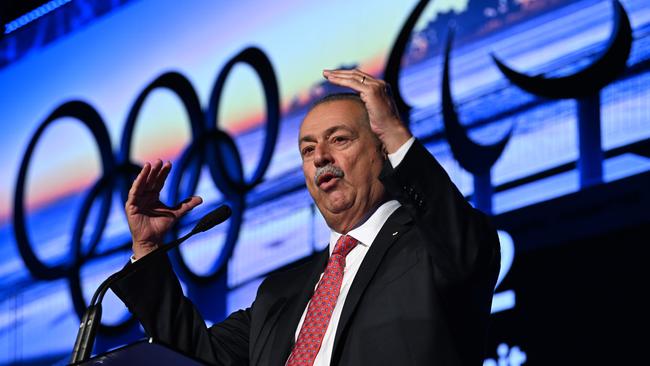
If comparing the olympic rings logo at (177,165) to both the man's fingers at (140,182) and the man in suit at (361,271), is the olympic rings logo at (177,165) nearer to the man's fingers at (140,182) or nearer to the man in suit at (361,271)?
the man in suit at (361,271)

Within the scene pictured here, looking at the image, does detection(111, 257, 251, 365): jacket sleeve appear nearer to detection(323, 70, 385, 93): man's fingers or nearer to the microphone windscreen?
the microphone windscreen

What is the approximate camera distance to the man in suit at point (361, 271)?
193 cm

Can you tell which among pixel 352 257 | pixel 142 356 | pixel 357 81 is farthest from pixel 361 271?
pixel 142 356

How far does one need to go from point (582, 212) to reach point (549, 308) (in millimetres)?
293

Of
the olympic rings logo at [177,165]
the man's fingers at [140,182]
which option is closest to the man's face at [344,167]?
the man's fingers at [140,182]

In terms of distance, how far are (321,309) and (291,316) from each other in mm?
136

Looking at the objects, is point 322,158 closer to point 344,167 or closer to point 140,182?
point 344,167

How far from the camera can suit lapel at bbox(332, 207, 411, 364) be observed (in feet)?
6.68

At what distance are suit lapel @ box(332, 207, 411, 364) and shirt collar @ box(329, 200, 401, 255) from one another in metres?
0.05

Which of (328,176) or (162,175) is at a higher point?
(162,175)

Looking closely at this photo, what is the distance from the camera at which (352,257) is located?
226 centimetres

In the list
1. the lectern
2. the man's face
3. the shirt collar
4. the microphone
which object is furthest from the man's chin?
the lectern

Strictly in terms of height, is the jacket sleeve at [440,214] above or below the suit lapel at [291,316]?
above

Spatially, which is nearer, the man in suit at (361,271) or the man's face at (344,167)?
the man in suit at (361,271)
